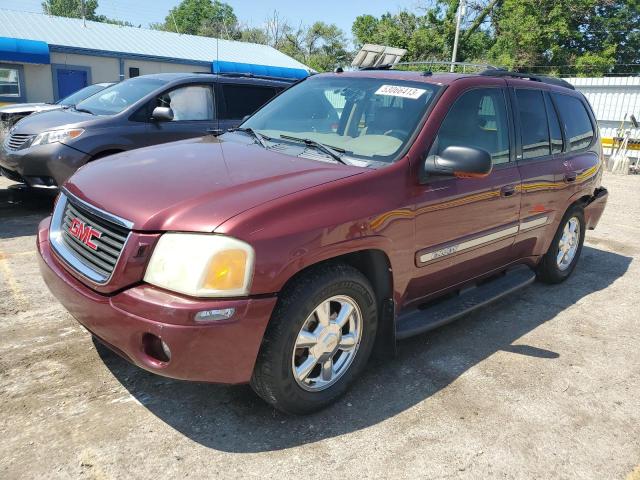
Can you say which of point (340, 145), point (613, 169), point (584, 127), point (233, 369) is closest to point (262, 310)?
point (233, 369)

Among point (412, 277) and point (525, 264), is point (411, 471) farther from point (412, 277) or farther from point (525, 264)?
point (525, 264)

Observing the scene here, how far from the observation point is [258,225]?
2.37 meters

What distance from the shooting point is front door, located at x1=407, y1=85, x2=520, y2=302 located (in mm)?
3236

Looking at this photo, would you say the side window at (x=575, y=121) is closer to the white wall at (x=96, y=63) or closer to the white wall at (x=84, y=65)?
the white wall at (x=84, y=65)

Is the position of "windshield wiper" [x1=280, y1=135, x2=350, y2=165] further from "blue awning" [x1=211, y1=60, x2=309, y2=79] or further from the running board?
"blue awning" [x1=211, y1=60, x2=309, y2=79]

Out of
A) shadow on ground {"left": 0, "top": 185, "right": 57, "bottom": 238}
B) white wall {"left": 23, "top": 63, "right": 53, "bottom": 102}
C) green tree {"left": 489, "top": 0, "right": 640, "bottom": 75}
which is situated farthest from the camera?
green tree {"left": 489, "top": 0, "right": 640, "bottom": 75}

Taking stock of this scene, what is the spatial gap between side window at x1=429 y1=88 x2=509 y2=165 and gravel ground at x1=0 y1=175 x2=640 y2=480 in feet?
4.56

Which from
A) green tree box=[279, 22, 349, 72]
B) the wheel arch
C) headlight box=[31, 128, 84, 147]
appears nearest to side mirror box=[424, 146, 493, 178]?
the wheel arch

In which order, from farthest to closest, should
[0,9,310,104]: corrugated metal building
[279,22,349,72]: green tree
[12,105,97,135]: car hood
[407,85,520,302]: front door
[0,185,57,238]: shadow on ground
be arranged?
[279,22,349,72]: green tree < [0,9,310,104]: corrugated metal building < [12,105,97,135]: car hood < [0,185,57,238]: shadow on ground < [407,85,520,302]: front door

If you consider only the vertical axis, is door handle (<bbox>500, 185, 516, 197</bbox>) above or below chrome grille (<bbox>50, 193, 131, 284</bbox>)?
above

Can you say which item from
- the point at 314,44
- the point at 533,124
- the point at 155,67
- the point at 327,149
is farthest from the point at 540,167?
the point at 314,44

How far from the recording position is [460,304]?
3660 millimetres

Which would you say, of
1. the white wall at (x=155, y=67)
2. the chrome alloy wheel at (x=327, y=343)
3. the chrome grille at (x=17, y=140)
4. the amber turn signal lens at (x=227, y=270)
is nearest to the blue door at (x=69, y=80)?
the white wall at (x=155, y=67)

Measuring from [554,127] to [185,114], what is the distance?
174 inches
